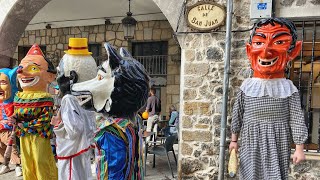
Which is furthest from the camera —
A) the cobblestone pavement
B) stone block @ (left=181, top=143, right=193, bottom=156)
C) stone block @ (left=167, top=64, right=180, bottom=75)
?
stone block @ (left=167, top=64, right=180, bottom=75)

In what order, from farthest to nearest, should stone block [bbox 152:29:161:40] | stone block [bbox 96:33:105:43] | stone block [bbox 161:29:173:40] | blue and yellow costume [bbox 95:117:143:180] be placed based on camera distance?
stone block [bbox 96:33:105:43] → stone block [bbox 152:29:161:40] → stone block [bbox 161:29:173:40] → blue and yellow costume [bbox 95:117:143:180]

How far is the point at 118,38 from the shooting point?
943 centimetres

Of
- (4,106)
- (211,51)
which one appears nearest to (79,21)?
(4,106)

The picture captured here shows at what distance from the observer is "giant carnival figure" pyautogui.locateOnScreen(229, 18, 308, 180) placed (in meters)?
2.69

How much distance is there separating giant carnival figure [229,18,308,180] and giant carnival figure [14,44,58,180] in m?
2.19

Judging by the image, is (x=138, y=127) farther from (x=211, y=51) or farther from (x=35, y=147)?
(x=211, y=51)

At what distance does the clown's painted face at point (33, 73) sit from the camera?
3.69 meters

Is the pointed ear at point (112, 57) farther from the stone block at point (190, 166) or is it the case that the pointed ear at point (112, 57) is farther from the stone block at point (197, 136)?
the stone block at point (190, 166)

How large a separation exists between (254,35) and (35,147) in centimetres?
259

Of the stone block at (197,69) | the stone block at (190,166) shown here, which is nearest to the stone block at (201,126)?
the stone block at (190,166)

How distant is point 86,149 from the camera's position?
130 inches

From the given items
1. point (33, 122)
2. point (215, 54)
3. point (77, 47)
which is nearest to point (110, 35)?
point (215, 54)

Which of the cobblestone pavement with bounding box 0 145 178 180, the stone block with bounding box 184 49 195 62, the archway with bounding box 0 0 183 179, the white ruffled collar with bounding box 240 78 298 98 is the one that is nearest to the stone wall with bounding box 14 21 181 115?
the archway with bounding box 0 0 183 179

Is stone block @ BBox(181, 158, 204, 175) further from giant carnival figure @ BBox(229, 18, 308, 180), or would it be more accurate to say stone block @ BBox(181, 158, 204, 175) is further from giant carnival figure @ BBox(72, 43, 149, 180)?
giant carnival figure @ BBox(72, 43, 149, 180)
